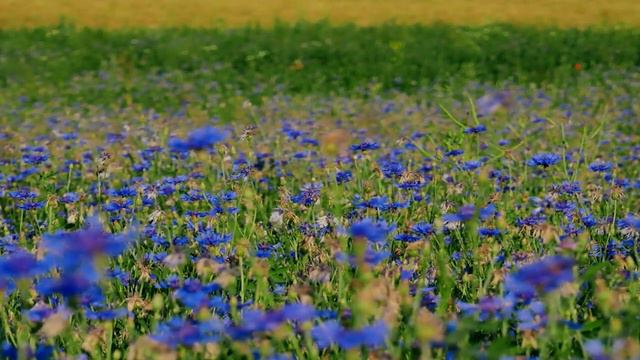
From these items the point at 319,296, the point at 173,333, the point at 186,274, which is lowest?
the point at 186,274

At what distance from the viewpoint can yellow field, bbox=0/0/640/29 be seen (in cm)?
1758

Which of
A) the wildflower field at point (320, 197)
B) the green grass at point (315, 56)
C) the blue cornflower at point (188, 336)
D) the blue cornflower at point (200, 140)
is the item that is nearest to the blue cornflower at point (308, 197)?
the wildflower field at point (320, 197)

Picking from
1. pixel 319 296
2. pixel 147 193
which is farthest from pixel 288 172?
pixel 319 296

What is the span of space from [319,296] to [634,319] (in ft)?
2.33

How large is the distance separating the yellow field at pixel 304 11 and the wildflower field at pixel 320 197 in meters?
3.74

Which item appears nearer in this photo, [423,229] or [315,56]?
[423,229]

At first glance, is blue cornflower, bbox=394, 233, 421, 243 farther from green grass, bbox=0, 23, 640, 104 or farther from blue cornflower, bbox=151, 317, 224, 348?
green grass, bbox=0, 23, 640, 104

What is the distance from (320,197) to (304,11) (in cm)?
1619

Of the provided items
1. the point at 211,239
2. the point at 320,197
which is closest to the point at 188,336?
the point at 211,239

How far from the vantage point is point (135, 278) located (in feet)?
8.64

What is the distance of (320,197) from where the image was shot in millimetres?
3322

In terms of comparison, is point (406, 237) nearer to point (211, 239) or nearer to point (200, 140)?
point (211, 239)

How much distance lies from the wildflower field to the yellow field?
3.74 meters

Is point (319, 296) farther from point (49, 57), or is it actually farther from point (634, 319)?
point (49, 57)
